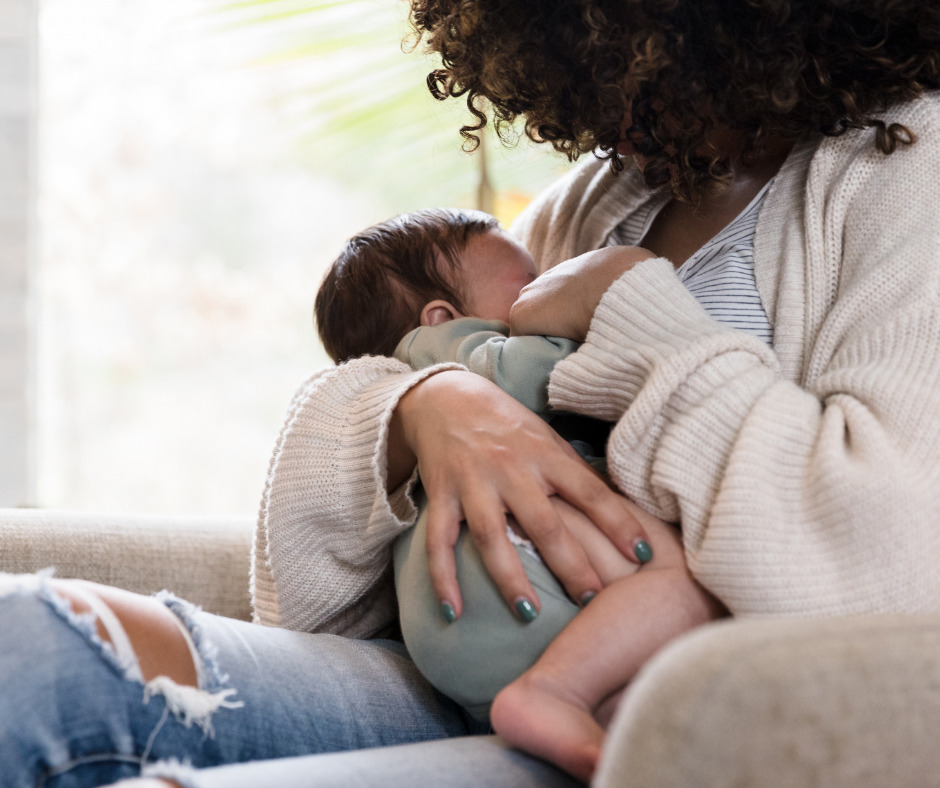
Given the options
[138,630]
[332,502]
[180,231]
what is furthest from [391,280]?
[180,231]

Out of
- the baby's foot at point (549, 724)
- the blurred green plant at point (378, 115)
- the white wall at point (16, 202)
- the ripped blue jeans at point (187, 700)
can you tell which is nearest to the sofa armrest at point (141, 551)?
the ripped blue jeans at point (187, 700)

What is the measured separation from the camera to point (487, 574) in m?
0.82

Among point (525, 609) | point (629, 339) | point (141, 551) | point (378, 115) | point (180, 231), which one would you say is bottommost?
point (141, 551)

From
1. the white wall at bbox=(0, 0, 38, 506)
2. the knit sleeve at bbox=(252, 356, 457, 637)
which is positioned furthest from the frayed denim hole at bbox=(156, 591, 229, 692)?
the white wall at bbox=(0, 0, 38, 506)

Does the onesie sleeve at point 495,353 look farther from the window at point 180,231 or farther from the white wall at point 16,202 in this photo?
the white wall at point 16,202

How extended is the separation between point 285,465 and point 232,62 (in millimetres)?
1633

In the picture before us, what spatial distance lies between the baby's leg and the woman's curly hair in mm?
455

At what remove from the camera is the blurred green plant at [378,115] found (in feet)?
6.73

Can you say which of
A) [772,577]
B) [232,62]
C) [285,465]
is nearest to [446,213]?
[285,465]

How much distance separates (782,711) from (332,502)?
1.90 ft

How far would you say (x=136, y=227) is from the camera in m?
2.70

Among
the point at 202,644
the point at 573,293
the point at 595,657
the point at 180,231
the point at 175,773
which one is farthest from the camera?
the point at 180,231

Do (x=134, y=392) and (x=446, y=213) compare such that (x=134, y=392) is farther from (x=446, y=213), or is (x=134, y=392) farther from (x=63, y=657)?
(x=63, y=657)

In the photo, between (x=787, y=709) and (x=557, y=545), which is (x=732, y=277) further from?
(x=787, y=709)
